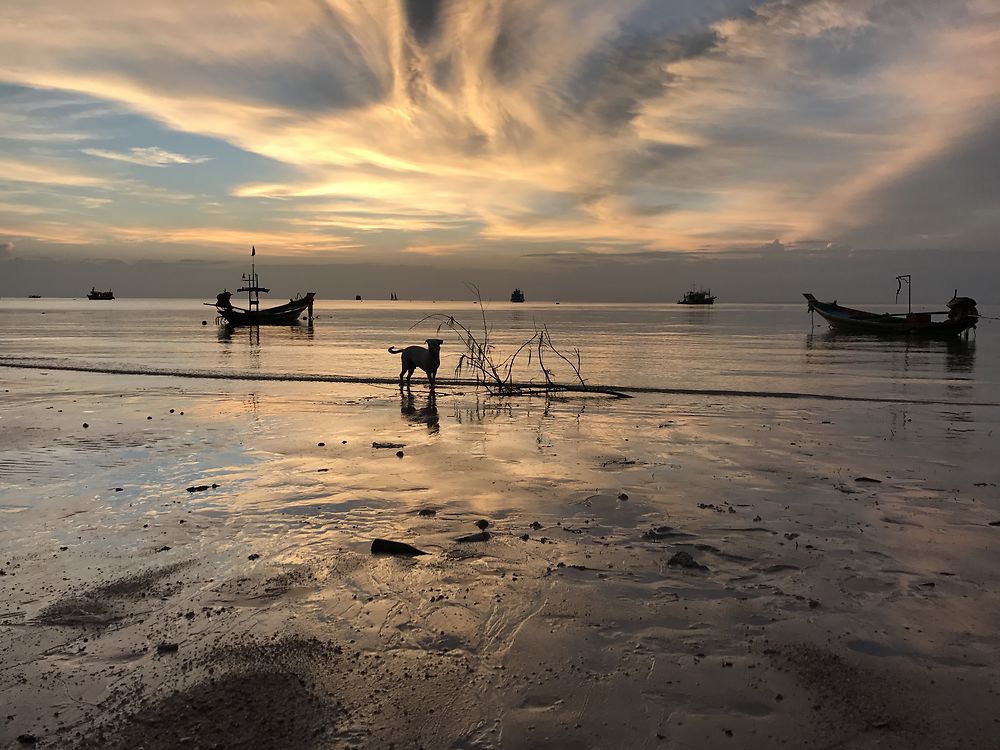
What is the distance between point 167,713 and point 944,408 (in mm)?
18177

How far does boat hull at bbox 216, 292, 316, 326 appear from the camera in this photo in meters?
67.0

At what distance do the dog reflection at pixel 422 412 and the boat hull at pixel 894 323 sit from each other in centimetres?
4444

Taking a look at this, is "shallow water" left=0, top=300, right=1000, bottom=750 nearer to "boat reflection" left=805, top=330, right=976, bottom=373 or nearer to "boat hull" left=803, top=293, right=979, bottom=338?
"boat reflection" left=805, top=330, right=976, bottom=373

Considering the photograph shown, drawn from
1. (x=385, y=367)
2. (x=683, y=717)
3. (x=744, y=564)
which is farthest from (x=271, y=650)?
(x=385, y=367)

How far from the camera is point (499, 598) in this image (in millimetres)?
5113

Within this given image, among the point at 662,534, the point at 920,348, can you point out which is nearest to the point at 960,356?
the point at 920,348

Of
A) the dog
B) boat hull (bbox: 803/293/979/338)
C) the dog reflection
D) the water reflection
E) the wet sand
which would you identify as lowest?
the wet sand

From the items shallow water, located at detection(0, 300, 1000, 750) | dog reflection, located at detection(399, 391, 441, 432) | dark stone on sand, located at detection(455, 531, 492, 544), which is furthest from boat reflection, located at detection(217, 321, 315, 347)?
dark stone on sand, located at detection(455, 531, 492, 544)

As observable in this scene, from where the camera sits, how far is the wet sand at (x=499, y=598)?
11.9 feet

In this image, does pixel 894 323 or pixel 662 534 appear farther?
pixel 894 323

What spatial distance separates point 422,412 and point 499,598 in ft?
32.9

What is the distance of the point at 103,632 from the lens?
14.8 feet

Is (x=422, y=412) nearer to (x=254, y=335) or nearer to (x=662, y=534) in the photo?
(x=662, y=534)

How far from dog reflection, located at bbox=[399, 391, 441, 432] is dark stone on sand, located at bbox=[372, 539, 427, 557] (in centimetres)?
654
